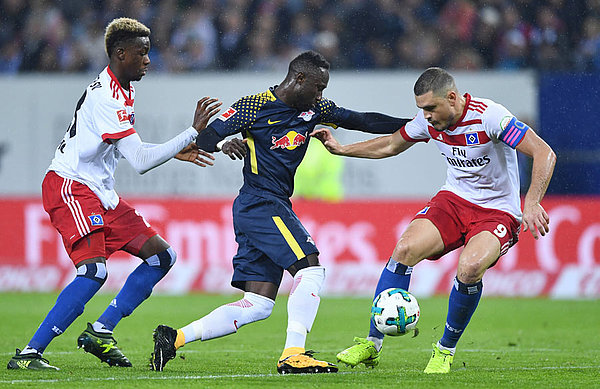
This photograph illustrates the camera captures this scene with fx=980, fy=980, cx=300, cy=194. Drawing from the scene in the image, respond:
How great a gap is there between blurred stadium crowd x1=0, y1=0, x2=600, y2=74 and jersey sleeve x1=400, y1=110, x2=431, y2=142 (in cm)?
875

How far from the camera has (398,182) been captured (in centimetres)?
1560

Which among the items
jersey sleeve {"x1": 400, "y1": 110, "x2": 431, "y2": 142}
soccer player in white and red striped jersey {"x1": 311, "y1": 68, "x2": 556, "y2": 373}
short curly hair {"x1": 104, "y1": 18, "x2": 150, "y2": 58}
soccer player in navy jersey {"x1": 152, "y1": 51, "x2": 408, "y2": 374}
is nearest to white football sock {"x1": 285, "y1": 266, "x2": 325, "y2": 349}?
soccer player in navy jersey {"x1": 152, "y1": 51, "x2": 408, "y2": 374}

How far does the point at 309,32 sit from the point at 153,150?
1030cm

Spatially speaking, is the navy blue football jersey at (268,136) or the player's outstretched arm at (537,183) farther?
the navy blue football jersey at (268,136)

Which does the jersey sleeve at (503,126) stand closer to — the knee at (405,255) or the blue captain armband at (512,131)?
the blue captain armband at (512,131)

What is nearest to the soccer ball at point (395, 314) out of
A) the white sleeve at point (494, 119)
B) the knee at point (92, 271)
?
the white sleeve at point (494, 119)

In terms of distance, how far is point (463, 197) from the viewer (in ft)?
23.2

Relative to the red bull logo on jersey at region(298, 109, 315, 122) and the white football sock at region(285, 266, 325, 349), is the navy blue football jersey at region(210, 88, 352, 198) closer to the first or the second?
the red bull logo on jersey at region(298, 109, 315, 122)

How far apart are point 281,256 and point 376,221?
7061 mm

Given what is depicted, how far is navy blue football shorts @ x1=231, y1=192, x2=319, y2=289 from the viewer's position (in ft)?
20.9

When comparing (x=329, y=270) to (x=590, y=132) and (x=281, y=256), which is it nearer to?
(x=590, y=132)

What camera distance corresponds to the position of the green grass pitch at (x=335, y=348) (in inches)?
234

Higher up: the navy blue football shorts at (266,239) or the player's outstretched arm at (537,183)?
the player's outstretched arm at (537,183)

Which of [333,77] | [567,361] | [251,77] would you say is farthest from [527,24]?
[567,361]
